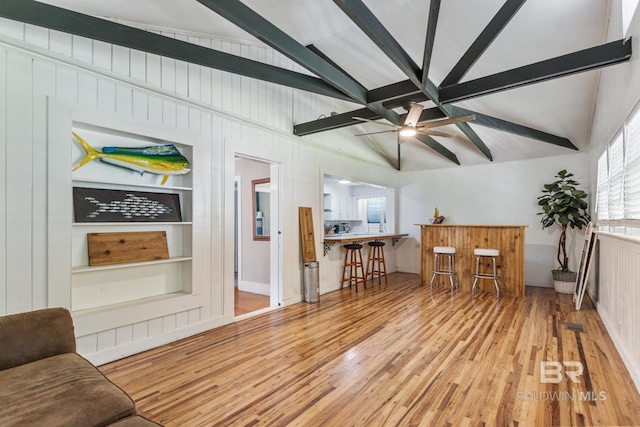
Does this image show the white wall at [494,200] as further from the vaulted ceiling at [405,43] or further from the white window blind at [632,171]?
the white window blind at [632,171]

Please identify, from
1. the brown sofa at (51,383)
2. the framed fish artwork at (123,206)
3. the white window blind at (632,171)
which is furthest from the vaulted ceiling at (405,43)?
the brown sofa at (51,383)

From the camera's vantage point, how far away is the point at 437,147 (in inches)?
223

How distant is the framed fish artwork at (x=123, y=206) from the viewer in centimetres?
263

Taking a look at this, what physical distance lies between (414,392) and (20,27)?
13.0 feet

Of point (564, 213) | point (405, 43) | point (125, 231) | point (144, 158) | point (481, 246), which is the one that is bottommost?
point (481, 246)

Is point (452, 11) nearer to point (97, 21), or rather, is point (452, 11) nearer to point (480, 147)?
point (97, 21)

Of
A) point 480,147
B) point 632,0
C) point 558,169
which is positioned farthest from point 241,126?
point 558,169

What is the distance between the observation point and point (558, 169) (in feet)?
18.2

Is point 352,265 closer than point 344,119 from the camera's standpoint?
No

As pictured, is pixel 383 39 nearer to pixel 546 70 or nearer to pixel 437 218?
pixel 546 70

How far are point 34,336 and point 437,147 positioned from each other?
5.82 meters

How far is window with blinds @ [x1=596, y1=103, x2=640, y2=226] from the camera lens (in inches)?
93.8

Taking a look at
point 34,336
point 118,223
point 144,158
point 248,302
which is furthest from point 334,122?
point 34,336

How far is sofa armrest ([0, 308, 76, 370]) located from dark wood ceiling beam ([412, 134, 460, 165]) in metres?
4.80
